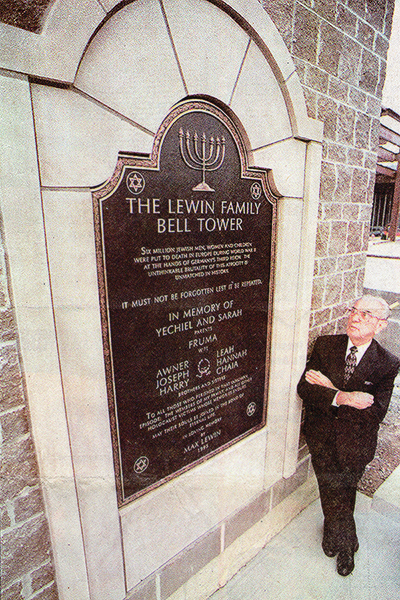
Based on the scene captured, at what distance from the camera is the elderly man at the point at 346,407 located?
2.56 meters

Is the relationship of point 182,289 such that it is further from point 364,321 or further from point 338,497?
point 338,497

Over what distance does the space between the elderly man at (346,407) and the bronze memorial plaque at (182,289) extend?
0.64m

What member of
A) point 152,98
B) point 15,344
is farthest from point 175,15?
point 15,344

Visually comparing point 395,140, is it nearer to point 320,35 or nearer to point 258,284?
point 320,35

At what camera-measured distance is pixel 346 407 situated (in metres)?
2.59

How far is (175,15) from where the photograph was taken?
161 cm

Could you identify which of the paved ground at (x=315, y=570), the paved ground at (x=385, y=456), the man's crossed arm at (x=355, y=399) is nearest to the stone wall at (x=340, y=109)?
the man's crossed arm at (x=355, y=399)

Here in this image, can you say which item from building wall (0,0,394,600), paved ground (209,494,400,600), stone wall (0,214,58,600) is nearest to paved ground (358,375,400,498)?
paved ground (209,494,400,600)

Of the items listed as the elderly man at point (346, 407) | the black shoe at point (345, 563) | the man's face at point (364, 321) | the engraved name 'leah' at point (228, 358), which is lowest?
the black shoe at point (345, 563)

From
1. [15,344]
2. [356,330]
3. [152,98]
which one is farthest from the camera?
[356,330]

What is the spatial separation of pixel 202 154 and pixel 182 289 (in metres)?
0.75

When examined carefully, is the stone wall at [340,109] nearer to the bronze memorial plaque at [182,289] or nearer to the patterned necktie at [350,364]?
the patterned necktie at [350,364]

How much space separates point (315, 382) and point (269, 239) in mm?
1211

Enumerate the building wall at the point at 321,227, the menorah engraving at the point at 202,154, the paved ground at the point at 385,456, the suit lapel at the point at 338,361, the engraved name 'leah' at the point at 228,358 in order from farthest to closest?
the paved ground at the point at 385,456 < the suit lapel at the point at 338,361 < the engraved name 'leah' at the point at 228,358 < the menorah engraving at the point at 202,154 < the building wall at the point at 321,227
